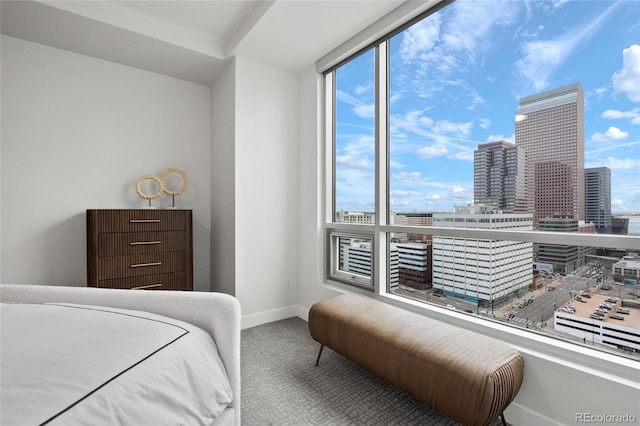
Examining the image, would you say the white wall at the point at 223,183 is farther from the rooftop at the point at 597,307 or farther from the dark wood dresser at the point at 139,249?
the rooftop at the point at 597,307

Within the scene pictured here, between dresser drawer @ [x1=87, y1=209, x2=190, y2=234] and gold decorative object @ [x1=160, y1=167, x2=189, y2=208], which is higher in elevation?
gold decorative object @ [x1=160, y1=167, x2=189, y2=208]

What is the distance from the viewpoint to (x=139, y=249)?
2.56 m

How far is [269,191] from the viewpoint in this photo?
3.04 metres

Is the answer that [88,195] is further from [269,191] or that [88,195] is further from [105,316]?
[105,316]

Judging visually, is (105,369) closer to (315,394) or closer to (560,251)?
(315,394)

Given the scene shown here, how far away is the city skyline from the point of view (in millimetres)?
1441

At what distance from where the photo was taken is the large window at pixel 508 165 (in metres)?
1.45

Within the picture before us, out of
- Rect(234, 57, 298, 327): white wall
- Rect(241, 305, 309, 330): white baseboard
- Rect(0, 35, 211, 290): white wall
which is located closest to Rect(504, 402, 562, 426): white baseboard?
Rect(241, 305, 309, 330): white baseboard

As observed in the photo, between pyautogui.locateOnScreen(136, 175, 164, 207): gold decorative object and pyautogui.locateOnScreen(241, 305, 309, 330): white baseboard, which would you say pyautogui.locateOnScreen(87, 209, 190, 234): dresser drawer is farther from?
pyautogui.locateOnScreen(241, 305, 309, 330): white baseboard

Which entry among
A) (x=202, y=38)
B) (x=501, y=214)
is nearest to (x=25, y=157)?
(x=202, y=38)

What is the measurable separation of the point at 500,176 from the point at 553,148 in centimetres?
29

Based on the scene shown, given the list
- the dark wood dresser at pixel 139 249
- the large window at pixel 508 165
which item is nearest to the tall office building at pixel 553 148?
the large window at pixel 508 165

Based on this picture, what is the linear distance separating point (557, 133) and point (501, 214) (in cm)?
51

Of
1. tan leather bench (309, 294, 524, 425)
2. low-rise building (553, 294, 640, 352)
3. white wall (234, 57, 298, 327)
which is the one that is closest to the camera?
tan leather bench (309, 294, 524, 425)
